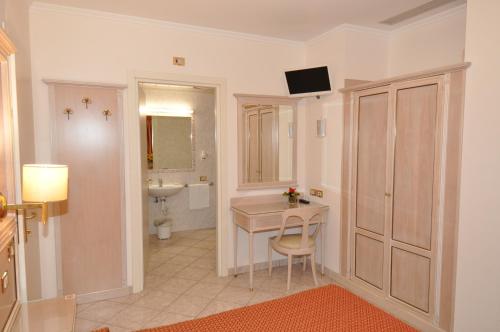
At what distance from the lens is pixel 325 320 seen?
2000 mm

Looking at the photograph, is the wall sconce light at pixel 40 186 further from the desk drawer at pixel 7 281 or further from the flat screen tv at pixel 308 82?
the flat screen tv at pixel 308 82

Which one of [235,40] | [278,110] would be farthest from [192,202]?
[235,40]

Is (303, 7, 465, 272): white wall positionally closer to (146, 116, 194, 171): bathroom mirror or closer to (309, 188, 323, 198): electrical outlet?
(309, 188, 323, 198): electrical outlet

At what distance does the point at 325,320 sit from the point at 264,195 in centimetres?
219

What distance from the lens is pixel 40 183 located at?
1.63m

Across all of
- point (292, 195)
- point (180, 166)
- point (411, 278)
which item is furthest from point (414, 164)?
point (180, 166)

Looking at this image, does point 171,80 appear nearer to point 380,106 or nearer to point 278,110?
point 278,110

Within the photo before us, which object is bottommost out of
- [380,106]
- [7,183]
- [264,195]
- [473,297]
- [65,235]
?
[473,297]

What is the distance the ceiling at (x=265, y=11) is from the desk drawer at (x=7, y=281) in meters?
2.32

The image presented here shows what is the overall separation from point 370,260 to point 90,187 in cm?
286

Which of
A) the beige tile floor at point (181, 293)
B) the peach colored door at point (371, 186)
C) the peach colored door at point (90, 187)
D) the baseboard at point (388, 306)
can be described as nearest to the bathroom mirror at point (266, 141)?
the peach colored door at point (371, 186)

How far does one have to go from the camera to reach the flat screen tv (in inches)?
147

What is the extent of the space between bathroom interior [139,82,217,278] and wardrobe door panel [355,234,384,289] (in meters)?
2.31

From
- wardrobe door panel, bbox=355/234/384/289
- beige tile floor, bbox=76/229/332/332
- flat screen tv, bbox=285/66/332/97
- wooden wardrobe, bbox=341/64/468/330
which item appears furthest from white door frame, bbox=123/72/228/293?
wardrobe door panel, bbox=355/234/384/289
